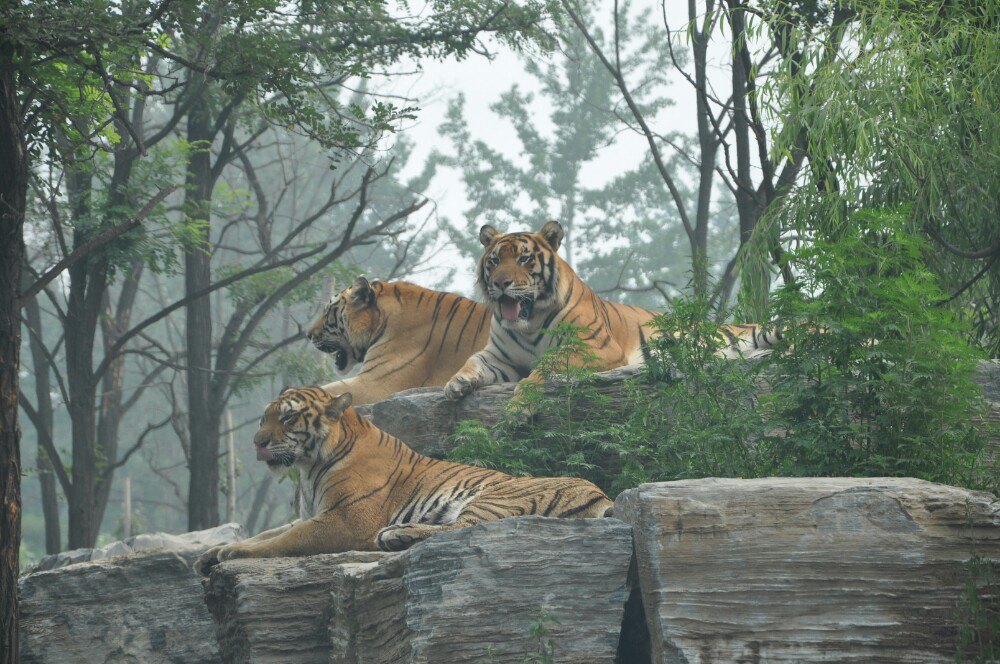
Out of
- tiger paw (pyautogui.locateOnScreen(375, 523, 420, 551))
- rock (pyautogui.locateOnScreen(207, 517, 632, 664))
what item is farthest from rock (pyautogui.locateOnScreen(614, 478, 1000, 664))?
tiger paw (pyautogui.locateOnScreen(375, 523, 420, 551))

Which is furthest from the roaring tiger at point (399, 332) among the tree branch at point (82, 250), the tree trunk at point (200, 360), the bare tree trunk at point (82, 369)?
the tree trunk at point (200, 360)

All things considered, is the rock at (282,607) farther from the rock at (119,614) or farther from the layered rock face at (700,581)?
the rock at (119,614)

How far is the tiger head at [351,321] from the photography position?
8109 mm

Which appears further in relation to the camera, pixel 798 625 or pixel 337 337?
pixel 337 337

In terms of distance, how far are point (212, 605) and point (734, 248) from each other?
28.1 metres

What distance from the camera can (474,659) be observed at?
14.1 ft

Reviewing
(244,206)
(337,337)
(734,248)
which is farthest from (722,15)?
(734,248)

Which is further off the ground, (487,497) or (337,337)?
(337,337)

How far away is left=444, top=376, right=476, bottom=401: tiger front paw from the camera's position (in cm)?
689

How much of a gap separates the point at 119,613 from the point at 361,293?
2.96 metres

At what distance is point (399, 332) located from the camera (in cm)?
815

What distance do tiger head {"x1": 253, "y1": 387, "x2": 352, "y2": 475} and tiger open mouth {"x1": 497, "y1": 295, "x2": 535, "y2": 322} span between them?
5.54 ft

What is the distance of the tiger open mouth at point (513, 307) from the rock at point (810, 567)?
9.78ft

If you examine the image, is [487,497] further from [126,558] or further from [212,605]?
[126,558]
